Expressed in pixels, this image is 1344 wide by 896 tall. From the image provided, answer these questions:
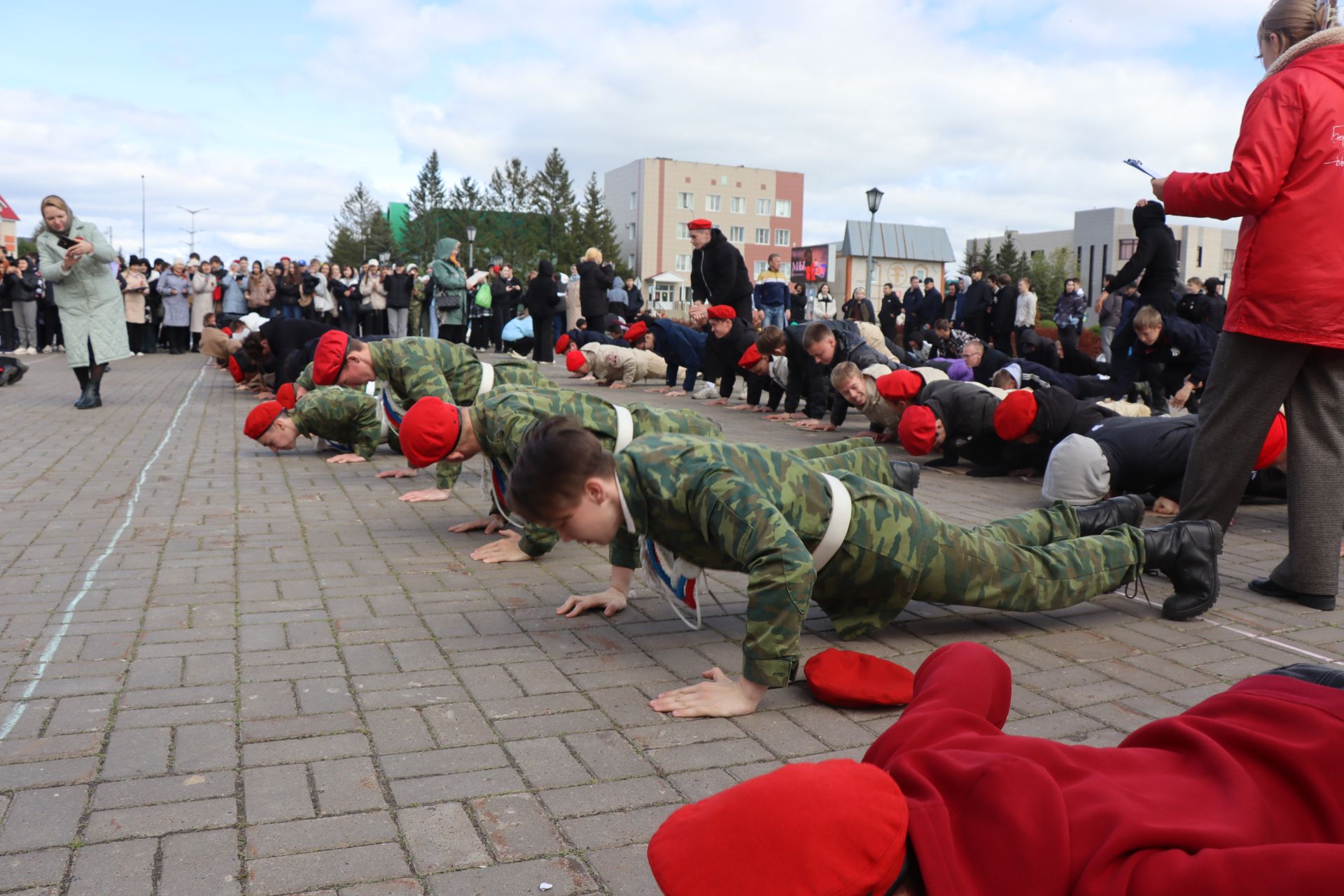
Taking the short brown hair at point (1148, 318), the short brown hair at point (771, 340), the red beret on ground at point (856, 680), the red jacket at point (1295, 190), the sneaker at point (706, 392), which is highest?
the red jacket at point (1295, 190)

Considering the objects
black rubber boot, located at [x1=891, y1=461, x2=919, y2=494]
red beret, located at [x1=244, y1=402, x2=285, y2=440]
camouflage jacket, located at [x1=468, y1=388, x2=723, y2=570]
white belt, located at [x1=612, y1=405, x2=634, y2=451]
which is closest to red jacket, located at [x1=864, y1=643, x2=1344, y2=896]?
camouflage jacket, located at [x1=468, y1=388, x2=723, y2=570]

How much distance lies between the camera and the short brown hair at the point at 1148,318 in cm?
896

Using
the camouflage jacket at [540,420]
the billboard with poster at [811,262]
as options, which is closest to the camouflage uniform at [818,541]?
the camouflage jacket at [540,420]

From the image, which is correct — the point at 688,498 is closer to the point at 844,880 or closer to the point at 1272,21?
the point at 844,880


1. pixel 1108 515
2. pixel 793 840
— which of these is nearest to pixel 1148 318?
pixel 1108 515

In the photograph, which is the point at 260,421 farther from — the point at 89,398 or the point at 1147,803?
the point at 1147,803

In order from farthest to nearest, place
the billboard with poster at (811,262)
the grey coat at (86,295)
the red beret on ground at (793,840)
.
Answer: the billboard with poster at (811,262) → the grey coat at (86,295) → the red beret on ground at (793,840)

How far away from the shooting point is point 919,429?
6.92m

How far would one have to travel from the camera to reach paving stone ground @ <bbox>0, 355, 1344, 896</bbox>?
7.23 ft

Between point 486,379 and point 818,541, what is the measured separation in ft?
12.4

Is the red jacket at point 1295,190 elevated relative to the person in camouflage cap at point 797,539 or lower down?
elevated

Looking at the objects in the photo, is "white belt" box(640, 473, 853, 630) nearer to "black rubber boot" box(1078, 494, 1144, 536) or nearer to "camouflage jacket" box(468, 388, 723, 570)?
"camouflage jacket" box(468, 388, 723, 570)

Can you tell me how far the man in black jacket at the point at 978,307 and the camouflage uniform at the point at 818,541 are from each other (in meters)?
13.9

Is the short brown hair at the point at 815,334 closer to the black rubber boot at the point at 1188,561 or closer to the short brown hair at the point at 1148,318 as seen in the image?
the short brown hair at the point at 1148,318
